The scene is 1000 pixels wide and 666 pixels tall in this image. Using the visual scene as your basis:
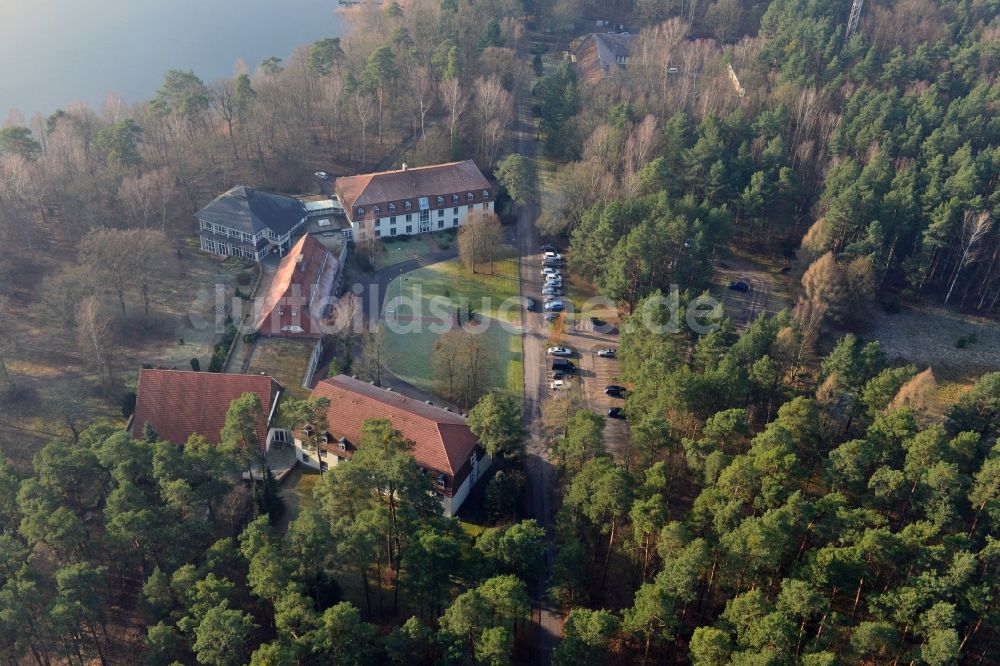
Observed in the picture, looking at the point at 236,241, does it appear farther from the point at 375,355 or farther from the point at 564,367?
the point at 564,367

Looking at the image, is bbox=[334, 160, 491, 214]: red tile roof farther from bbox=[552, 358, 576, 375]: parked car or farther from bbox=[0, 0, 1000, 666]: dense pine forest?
bbox=[552, 358, 576, 375]: parked car

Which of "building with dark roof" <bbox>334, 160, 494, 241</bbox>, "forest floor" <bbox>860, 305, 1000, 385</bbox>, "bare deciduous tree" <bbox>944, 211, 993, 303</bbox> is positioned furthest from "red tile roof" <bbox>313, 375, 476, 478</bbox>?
"bare deciduous tree" <bbox>944, 211, 993, 303</bbox>

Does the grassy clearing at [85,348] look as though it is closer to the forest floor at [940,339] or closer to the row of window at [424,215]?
the row of window at [424,215]

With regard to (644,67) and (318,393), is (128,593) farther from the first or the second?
(644,67)

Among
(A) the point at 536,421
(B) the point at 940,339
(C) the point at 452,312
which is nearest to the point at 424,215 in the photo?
(C) the point at 452,312

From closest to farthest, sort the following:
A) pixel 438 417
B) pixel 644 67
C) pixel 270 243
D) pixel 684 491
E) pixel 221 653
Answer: pixel 221 653 < pixel 684 491 < pixel 438 417 < pixel 270 243 < pixel 644 67

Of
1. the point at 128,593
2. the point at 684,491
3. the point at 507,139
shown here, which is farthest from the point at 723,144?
the point at 128,593
